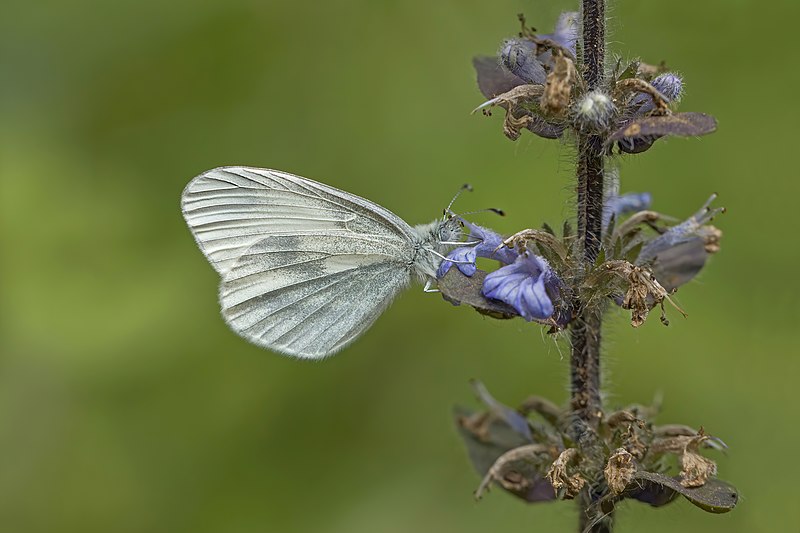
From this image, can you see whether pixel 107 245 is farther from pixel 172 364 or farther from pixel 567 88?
pixel 567 88

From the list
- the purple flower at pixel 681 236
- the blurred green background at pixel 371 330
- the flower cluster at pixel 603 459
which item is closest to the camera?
the flower cluster at pixel 603 459

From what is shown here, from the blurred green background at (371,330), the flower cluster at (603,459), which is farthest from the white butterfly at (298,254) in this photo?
the blurred green background at (371,330)

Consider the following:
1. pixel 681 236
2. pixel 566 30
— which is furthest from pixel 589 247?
pixel 566 30

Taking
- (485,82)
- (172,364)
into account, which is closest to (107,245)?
(172,364)

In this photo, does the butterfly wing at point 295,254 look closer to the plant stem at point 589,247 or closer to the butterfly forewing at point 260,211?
the butterfly forewing at point 260,211

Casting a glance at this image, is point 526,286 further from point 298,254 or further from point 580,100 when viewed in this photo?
point 298,254
